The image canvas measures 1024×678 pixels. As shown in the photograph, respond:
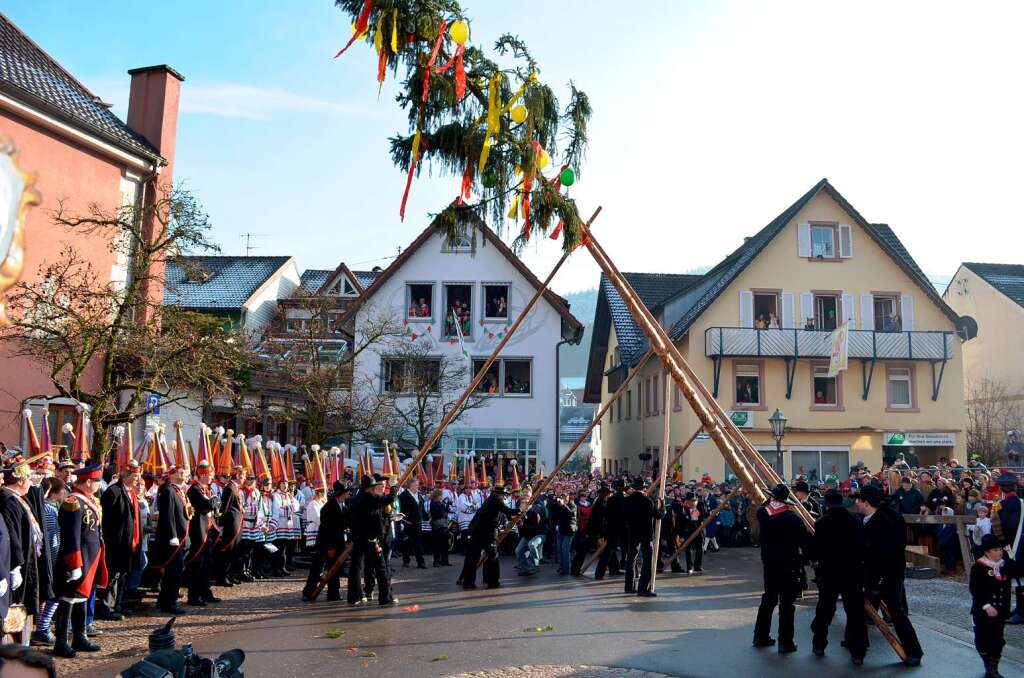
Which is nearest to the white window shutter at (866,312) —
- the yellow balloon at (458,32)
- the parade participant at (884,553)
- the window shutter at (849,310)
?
the window shutter at (849,310)

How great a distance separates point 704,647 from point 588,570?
843 cm

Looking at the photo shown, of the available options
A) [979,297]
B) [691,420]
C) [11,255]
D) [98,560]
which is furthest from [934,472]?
[979,297]

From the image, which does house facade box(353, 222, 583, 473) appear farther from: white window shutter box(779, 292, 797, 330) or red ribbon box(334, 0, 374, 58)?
red ribbon box(334, 0, 374, 58)

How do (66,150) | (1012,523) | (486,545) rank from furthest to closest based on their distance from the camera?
(66,150) < (486,545) < (1012,523)

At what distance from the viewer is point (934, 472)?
21906mm

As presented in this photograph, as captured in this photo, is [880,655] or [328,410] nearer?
[880,655]

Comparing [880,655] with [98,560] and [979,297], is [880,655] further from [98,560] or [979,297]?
[979,297]

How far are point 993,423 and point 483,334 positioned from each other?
76.8 feet

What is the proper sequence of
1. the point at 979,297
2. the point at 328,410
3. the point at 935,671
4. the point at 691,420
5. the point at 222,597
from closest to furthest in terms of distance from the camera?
the point at 935,671, the point at 222,597, the point at 328,410, the point at 691,420, the point at 979,297

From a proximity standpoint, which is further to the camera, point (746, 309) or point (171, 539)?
point (746, 309)

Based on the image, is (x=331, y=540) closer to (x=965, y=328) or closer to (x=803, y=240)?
(x=803, y=240)

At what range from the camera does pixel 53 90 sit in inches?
856

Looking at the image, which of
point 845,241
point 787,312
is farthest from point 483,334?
point 845,241

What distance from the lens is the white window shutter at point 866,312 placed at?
35031 millimetres
